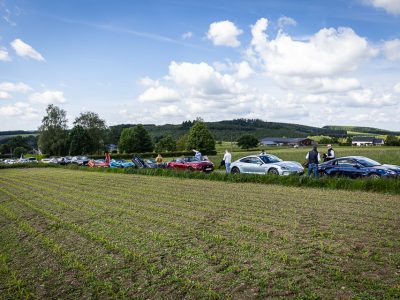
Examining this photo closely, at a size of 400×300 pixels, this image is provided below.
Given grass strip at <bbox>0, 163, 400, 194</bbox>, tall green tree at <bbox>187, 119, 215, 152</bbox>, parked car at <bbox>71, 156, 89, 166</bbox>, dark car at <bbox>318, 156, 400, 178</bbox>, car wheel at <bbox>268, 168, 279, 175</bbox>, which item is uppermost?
tall green tree at <bbox>187, 119, 215, 152</bbox>

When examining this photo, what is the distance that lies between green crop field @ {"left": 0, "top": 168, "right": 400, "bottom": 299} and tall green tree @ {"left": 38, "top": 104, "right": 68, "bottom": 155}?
7921cm

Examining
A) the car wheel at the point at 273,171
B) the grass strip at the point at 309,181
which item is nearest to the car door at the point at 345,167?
the grass strip at the point at 309,181

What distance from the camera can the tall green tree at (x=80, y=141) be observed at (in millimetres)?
89125

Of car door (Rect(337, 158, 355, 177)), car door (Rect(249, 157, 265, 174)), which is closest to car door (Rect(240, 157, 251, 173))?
car door (Rect(249, 157, 265, 174))

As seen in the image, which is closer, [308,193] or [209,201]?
[209,201]

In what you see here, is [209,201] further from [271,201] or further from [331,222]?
[331,222]

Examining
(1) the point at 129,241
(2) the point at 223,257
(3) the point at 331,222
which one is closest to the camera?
(2) the point at 223,257

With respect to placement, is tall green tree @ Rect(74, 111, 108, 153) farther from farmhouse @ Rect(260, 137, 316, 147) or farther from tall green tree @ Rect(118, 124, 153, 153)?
farmhouse @ Rect(260, 137, 316, 147)

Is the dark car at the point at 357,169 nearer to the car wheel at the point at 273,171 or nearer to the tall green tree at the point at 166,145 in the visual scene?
the car wheel at the point at 273,171

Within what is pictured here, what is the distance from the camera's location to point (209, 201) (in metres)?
14.3

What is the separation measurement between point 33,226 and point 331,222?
29.1 ft

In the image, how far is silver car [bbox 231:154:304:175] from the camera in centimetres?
2080

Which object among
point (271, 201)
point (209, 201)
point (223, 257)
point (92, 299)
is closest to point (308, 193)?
point (271, 201)

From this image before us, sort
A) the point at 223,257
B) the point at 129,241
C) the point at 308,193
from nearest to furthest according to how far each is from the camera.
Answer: the point at 223,257, the point at 129,241, the point at 308,193
